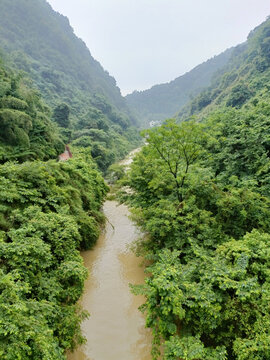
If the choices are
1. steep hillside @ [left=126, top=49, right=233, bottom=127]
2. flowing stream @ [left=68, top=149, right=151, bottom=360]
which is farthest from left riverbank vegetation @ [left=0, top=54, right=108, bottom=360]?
steep hillside @ [left=126, top=49, right=233, bottom=127]

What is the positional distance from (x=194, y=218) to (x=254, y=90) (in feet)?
110

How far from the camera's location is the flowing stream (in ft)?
24.1

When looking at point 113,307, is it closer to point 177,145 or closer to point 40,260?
point 40,260

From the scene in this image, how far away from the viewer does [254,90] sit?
34.2m

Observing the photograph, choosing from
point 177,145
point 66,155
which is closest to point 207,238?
point 177,145

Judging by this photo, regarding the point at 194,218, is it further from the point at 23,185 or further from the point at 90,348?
the point at 23,185

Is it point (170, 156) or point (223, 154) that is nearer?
point (170, 156)

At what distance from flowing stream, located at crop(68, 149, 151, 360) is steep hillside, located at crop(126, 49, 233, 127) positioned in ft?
464

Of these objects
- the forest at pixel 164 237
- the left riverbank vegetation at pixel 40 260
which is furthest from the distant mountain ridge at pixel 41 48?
the left riverbank vegetation at pixel 40 260

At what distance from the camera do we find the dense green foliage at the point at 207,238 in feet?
18.5

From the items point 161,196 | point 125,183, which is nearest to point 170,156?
point 161,196

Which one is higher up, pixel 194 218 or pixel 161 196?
pixel 161 196

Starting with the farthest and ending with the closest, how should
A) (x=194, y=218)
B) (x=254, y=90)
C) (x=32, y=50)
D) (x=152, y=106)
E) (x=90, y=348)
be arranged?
(x=152, y=106)
(x=32, y=50)
(x=254, y=90)
(x=194, y=218)
(x=90, y=348)

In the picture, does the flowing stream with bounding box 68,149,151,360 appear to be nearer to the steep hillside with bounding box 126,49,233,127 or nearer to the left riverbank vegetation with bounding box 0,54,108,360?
the left riverbank vegetation with bounding box 0,54,108,360
